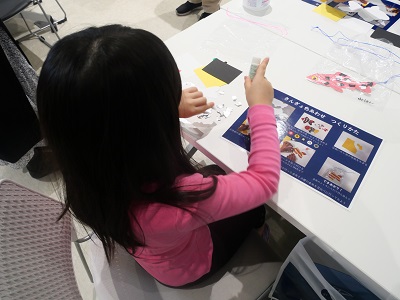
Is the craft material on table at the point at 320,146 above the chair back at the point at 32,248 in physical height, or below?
below

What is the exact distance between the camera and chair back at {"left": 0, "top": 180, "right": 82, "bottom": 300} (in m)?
0.53

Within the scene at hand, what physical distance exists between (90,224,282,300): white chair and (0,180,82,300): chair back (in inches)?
4.6

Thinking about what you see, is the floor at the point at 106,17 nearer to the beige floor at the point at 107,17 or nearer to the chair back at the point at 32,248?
the beige floor at the point at 107,17

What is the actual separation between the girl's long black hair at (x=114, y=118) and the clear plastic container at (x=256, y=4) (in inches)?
30.6

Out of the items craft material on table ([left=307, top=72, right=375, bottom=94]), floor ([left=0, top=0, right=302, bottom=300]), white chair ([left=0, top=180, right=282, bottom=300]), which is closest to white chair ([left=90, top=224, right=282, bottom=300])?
white chair ([left=0, top=180, right=282, bottom=300])

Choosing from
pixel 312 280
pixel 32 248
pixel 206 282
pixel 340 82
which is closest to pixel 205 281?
pixel 206 282

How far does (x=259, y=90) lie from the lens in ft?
2.45

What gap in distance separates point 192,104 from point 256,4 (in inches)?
23.1

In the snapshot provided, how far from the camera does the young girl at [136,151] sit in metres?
0.42

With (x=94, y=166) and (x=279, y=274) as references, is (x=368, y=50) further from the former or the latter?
(x=94, y=166)

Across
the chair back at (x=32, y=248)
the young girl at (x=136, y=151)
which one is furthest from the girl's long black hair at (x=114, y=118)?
the chair back at (x=32, y=248)

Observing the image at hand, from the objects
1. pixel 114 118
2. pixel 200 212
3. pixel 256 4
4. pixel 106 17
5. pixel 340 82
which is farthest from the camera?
pixel 106 17

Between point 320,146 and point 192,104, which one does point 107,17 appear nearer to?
point 192,104

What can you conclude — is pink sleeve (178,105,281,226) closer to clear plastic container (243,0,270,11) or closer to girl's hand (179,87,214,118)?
girl's hand (179,87,214,118)
